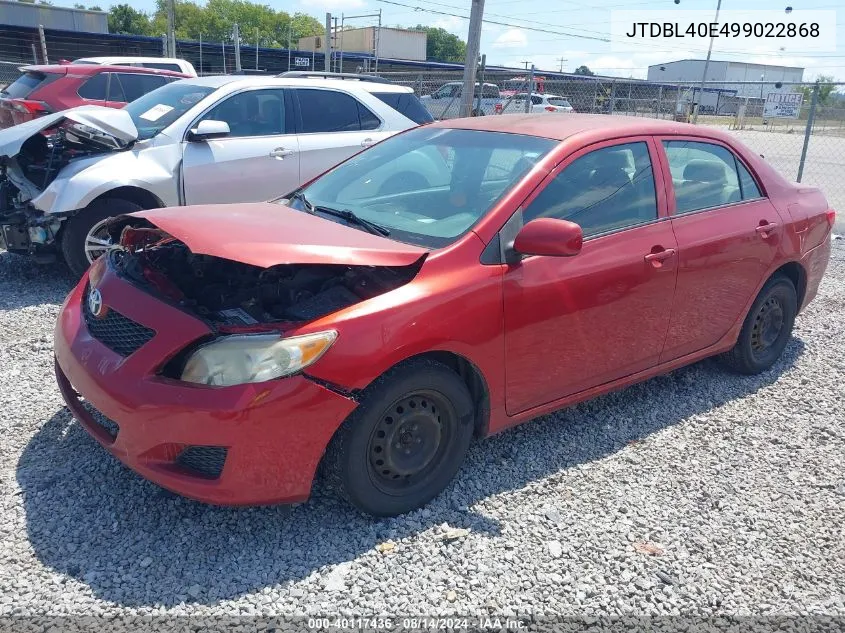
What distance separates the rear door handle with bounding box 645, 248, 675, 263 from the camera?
12.1 feet

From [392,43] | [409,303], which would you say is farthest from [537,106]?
[392,43]

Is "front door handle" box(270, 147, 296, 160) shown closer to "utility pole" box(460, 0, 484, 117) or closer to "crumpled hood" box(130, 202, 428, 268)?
"crumpled hood" box(130, 202, 428, 268)

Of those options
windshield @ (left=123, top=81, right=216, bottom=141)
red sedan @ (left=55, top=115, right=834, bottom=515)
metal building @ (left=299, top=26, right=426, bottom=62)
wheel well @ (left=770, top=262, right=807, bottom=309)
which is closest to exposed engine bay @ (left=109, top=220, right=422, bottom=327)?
red sedan @ (left=55, top=115, right=834, bottom=515)

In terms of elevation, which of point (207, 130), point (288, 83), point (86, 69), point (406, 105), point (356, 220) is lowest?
point (356, 220)

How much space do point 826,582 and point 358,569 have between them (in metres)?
1.90

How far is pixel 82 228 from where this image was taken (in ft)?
19.1

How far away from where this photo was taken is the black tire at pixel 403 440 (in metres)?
2.80

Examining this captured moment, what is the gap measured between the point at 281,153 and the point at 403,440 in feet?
14.7

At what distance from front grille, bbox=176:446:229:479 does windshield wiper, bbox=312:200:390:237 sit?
1.26 meters

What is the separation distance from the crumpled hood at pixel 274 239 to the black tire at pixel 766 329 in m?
2.69

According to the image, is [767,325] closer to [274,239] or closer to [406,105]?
[274,239]

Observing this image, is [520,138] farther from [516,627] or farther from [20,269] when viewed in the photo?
[20,269]

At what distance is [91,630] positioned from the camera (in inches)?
93.6

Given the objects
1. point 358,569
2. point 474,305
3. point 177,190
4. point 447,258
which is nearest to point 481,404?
point 474,305
